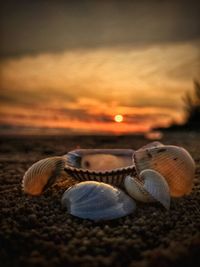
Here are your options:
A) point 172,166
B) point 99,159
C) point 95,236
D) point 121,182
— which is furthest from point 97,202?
point 99,159

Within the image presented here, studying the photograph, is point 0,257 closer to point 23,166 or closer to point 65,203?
point 65,203

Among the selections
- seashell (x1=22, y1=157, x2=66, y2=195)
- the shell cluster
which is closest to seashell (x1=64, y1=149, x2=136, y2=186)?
the shell cluster

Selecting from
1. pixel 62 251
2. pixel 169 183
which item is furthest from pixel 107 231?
pixel 169 183

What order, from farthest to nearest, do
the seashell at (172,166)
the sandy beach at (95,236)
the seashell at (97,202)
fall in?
the seashell at (172,166)
the seashell at (97,202)
the sandy beach at (95,236)

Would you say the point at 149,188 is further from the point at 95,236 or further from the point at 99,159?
the point at 99,159

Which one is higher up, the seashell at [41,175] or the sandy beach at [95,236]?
the seashell at [41,175]

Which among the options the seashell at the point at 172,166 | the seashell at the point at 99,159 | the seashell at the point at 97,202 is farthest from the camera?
the seashell at the point at 99,159

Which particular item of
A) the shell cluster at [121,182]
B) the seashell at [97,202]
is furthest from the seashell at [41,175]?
the seashell at [97,202]

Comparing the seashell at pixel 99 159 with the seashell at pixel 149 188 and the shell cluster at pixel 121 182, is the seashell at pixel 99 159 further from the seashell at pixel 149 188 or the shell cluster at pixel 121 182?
the seashell at pixel 149 188
